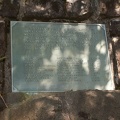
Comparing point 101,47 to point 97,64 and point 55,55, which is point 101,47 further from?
point 55,55

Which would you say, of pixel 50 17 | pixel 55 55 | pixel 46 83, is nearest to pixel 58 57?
pixel 55 55

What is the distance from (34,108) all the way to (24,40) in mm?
1164

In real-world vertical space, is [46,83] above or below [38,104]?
above

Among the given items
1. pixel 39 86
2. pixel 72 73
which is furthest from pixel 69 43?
pixel 39 86

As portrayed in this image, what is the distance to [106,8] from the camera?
3.08 meters

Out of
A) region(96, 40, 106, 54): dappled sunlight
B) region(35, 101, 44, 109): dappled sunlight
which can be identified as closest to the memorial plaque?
region(96, 40, 106, 54): dappled sunlight

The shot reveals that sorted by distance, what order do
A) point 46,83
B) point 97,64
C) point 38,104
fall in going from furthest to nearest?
point 97,64 < point 46,83 < point 38,104

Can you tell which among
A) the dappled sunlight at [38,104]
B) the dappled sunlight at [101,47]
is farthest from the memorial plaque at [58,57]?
the dappled sunlight at [38,104]

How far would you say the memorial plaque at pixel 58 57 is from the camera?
2742mm

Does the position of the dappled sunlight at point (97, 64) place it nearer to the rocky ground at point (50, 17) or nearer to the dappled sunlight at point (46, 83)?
the rocky ground at point (50, 17)

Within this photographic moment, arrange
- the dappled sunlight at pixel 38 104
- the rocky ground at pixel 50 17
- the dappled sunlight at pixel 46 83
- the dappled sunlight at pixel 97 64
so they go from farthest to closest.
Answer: the dappled sunlight at pixel 97 64
the dappled sunlight at pixel 46 83
the rocky ground at pixel 50 17
the dappled sunlight at pixel 38 104

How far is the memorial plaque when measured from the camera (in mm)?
2742

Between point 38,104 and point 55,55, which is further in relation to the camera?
point 55,55

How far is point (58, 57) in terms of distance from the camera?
9.33 ft
